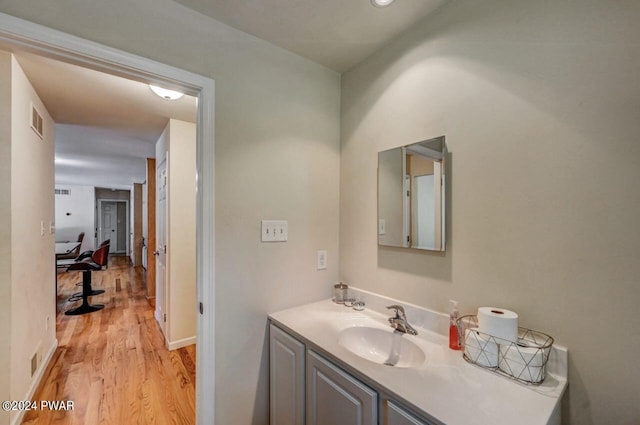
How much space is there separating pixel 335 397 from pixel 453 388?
47 cm

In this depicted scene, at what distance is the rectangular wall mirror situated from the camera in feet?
4.46

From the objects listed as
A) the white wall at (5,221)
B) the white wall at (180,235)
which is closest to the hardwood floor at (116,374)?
the white wall at (180,235)

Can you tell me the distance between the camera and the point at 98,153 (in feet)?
14.6

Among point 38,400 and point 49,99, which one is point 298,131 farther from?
point 38,400

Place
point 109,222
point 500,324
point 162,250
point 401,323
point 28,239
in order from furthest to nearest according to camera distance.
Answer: point 109,222, point 162,250, point 28,239, point 401,323, point 500,324

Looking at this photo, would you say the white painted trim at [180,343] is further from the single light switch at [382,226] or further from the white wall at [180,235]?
the single light switch at [382,226]

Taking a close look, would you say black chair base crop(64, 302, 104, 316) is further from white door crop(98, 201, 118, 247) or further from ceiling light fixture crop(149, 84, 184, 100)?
white door crop(98, 201, 118, 247)

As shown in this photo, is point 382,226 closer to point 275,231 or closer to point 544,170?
point 275,231

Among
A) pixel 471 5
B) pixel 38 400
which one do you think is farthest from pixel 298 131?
pixel 38 400

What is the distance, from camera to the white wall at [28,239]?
178 centimetres

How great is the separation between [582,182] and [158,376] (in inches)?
125

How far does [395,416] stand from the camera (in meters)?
0.91

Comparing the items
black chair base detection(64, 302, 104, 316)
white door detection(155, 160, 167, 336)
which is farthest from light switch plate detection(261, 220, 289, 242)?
black chair base detection(64, 302, 104, 316)

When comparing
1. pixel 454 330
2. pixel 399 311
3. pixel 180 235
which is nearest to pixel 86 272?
pixel 180 235
